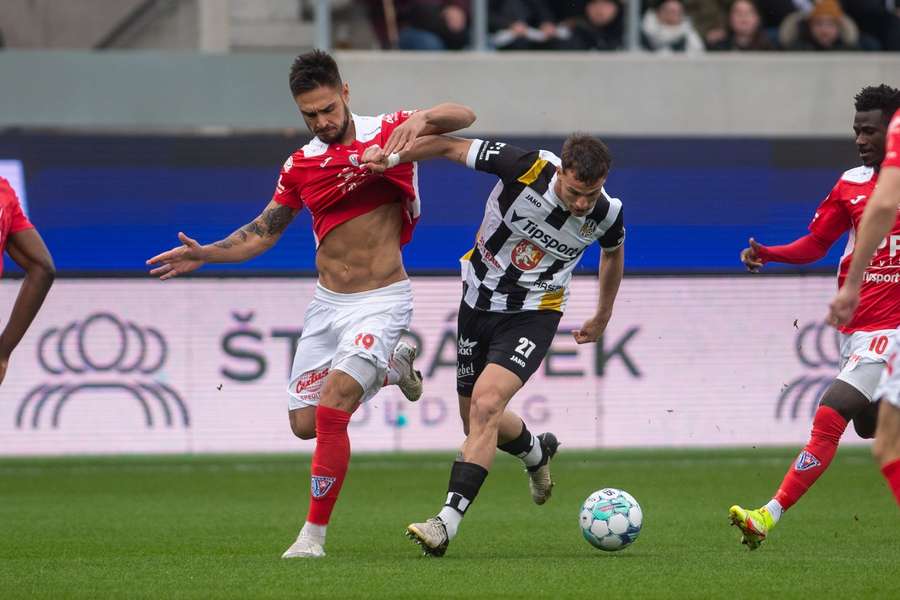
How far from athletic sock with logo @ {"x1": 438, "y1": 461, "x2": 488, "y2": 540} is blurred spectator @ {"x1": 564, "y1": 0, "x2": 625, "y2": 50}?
1053 centimetres

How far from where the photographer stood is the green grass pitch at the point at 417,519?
256 inches

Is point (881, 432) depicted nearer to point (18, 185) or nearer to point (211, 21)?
point (18, 185)

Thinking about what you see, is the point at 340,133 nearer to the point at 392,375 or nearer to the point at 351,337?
the point at 351,337

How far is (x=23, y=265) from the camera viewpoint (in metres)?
6.71

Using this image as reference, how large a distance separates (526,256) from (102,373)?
7.58 m

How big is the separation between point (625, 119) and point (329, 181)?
31.7 ft

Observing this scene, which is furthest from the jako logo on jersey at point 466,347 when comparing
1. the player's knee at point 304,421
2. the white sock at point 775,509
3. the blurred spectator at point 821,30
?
the blurred spectator at point 821,30

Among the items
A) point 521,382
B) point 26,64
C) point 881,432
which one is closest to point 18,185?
point 26,64

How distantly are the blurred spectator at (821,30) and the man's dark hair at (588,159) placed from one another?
1094cm

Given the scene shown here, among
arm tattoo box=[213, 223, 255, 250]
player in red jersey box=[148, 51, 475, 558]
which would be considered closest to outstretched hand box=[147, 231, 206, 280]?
player in red jersey box=[148, 51, 475, 558]

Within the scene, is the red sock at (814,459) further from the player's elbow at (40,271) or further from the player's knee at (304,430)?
the player's elbow at (40,271)

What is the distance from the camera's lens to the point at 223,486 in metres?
12.7

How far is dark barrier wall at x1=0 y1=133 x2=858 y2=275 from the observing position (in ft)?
49.6

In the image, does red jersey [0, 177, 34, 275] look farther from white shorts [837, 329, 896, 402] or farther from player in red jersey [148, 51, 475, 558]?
white shorts [837, 329, 896, 402]
